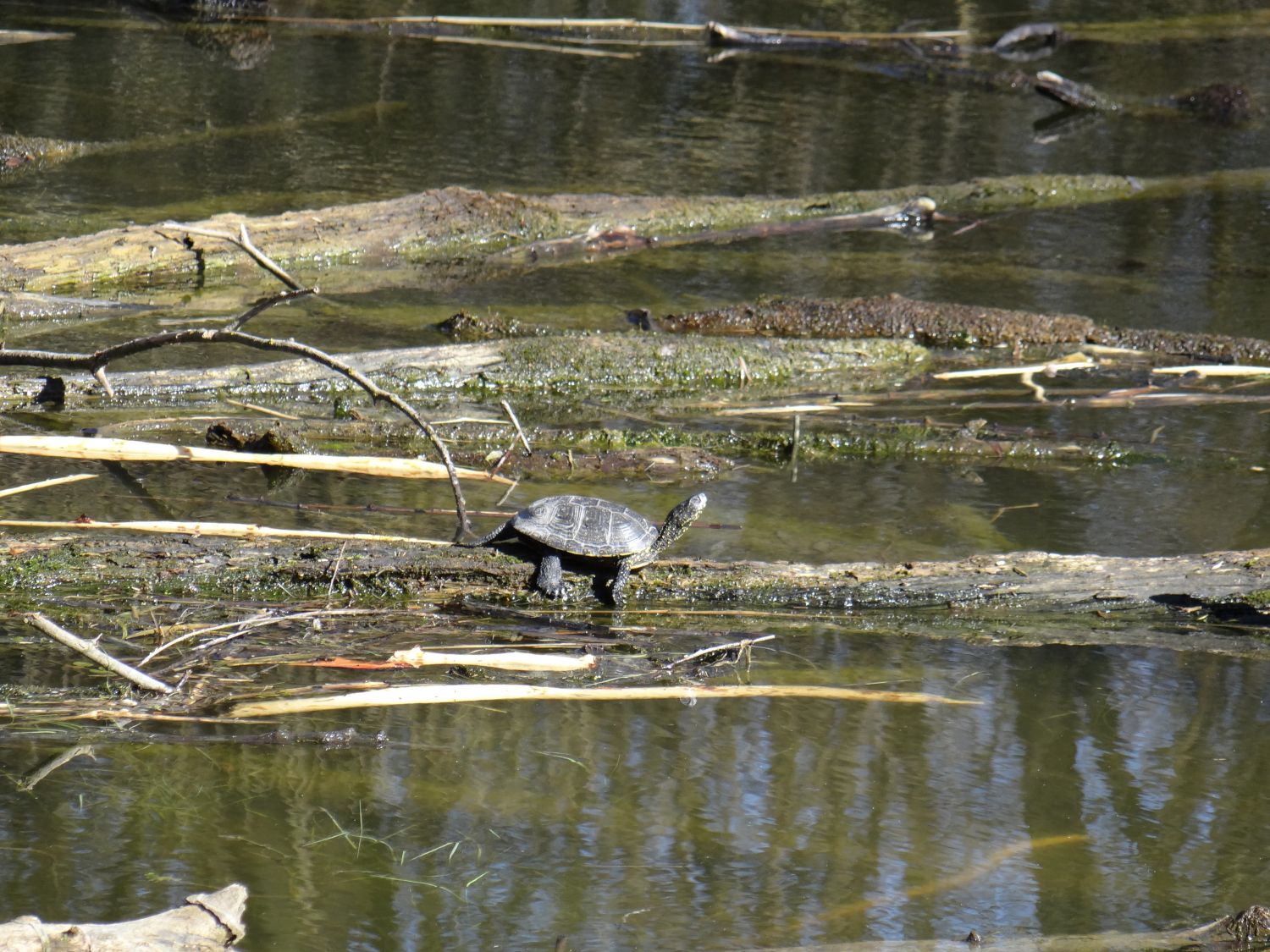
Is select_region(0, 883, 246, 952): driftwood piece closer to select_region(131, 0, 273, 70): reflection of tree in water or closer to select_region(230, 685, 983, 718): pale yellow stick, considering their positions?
select_region(230, 685, 983, 718): pale yellow stick

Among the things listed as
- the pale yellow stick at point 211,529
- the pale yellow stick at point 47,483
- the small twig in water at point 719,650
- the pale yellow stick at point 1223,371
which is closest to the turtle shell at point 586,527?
the pale yellow stick at point 211,529

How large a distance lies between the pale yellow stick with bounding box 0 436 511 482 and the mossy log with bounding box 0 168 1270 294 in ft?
7.66

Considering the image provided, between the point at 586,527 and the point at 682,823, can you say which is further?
the point at 586,527

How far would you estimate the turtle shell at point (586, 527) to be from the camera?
5.14 metres

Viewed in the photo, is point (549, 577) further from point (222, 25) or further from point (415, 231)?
point (222, 25)

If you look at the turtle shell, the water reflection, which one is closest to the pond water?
the water reflection

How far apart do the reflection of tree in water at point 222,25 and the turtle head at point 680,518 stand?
1306 cm

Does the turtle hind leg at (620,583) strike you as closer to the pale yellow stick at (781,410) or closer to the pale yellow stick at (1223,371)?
the pale yellow stick at (781,410)

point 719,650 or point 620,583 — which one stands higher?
point 620,583

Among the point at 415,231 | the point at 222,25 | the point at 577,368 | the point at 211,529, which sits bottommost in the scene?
the point at 211,529

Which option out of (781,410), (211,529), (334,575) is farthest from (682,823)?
(781,410)

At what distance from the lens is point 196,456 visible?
19.4 feet

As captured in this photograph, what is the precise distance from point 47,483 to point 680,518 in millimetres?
2522

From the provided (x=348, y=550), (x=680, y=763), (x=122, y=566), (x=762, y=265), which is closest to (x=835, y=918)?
(x=680, y=763)
